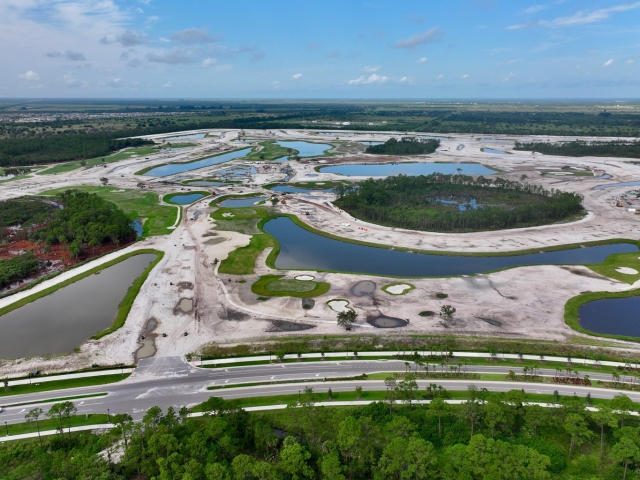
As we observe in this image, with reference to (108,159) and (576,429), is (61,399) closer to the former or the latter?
(576,429)

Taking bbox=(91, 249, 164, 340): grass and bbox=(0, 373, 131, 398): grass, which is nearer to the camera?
bbox=(0, 373, 131, 398): grass

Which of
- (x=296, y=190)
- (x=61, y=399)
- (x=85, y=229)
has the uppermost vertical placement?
(x=296, y=190)

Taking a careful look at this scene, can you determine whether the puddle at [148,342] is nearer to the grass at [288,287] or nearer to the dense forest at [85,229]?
the grass at [288,287]

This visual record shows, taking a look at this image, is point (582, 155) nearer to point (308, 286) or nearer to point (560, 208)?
point (560, 208)

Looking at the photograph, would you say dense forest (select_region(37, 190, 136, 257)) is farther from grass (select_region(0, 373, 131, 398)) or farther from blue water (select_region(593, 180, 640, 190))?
blue water (select_region(593, 180, 640, 190))

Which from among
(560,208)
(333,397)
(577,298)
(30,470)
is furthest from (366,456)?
(560,208)

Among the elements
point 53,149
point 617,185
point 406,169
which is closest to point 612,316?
point 617,185

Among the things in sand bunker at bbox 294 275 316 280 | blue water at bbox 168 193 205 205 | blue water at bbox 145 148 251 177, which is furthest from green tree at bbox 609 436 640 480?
blue water at bbox 145 148 251 177
